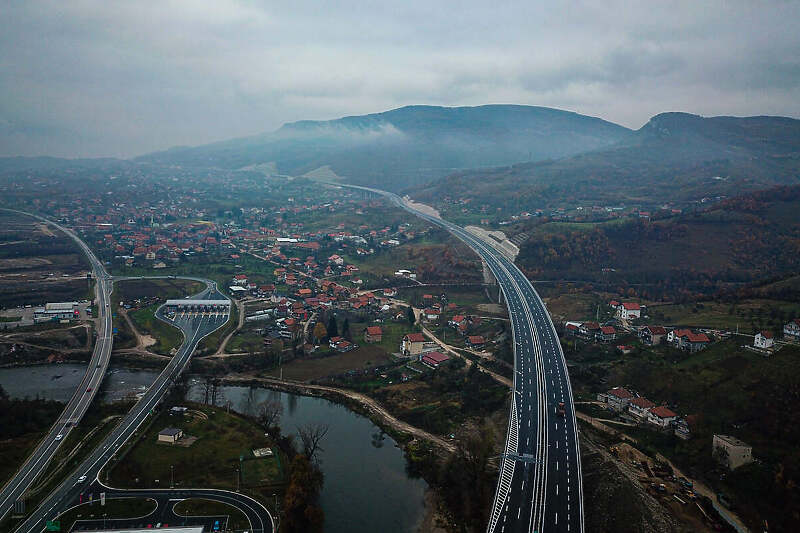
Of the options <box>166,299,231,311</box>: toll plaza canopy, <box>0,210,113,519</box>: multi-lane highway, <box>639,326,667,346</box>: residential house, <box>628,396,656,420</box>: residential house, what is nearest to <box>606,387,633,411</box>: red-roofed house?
<box>628,396,656,420</box>: residential house

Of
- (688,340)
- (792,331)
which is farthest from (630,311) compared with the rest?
(792,331)

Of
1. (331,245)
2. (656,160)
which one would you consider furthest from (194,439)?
(656,160)

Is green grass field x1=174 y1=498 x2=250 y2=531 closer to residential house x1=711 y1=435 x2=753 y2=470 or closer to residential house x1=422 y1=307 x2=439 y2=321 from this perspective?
residential house x1=711 y1=435 x2=753 y2=470

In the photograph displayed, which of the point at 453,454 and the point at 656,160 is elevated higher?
the point at 656,160

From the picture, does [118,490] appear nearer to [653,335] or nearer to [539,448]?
[539,448]

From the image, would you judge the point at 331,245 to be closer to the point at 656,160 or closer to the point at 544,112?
the point at 656,160

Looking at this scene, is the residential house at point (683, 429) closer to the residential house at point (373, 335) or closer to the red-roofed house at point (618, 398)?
the red-roofed house at point (618, 398)
